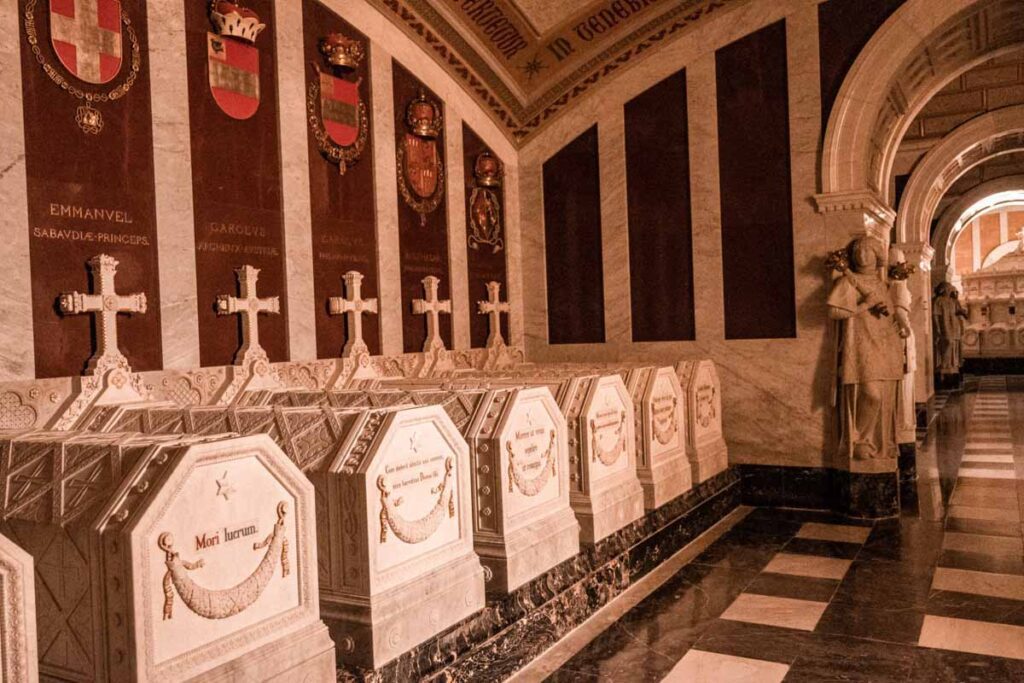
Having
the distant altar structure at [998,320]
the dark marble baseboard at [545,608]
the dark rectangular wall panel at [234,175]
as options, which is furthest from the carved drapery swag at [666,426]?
the distant altar structure at [998,320]

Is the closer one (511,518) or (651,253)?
(511,518)

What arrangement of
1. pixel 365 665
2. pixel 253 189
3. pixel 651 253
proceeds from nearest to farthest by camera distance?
1. pixel 365 665
2. pixel 253 189
3. pixel 651 253

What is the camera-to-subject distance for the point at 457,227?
6449 millimetres

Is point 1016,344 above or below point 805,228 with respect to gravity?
below

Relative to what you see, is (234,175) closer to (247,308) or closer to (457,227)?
(247,308)

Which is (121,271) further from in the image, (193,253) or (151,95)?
(151,95)

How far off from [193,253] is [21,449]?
2192mm

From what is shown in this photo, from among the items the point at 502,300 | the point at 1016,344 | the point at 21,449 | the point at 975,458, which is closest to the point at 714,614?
the point at 21,449

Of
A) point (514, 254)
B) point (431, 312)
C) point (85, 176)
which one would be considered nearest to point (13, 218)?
point (85, 176)

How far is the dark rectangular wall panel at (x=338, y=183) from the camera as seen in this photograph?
509 centimetres

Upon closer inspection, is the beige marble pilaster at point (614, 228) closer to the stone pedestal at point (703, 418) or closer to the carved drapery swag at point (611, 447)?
the stone pedestal at point (703, 418)

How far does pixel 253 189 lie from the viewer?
15.3ft

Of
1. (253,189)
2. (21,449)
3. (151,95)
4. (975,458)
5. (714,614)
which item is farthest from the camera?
(975,458)

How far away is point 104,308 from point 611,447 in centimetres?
270
